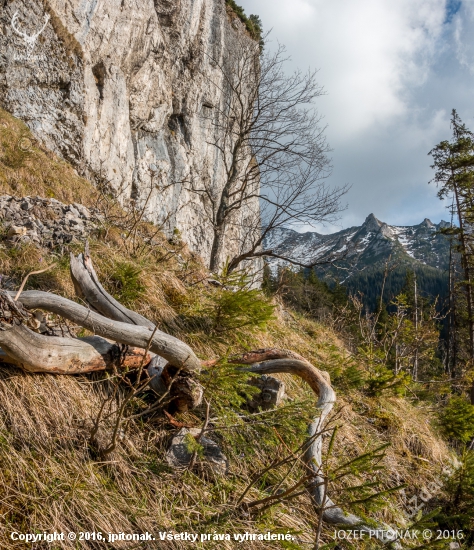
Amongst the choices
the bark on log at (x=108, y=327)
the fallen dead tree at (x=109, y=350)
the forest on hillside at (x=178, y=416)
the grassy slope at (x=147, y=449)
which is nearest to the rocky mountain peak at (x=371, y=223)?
the forest on hillside at (x=178, y=416)

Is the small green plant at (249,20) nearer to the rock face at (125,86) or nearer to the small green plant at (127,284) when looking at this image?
the rock face at (125,86)

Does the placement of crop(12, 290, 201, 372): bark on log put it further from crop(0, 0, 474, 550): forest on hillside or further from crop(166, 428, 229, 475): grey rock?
crop(166, 428, 229, 475): grey rock

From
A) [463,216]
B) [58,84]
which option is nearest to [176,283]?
[58,84]

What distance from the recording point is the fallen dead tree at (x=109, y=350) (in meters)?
1.81

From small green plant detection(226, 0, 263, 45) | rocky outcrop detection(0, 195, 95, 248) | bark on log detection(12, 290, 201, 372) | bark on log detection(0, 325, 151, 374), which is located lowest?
bark on log detection(0, 325, 151, 374)

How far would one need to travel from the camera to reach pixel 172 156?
55.8ft

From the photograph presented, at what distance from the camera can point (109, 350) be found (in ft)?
7.40

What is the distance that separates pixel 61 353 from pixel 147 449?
0.81 metres

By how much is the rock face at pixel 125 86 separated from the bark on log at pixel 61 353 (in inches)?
140

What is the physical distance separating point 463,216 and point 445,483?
1387 cm

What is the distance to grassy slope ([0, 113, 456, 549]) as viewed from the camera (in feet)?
5.20

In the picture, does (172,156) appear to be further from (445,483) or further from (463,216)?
(445,483)

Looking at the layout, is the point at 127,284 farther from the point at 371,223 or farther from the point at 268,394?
the point at 371,223

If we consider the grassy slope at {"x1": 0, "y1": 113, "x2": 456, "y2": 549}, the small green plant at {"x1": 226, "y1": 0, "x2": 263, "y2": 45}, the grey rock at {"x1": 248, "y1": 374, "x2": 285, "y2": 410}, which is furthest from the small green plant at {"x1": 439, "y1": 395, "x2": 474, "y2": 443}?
the small green plant at {"x1": 226, "y1": 0, "x2": 263, "y2": 45}
